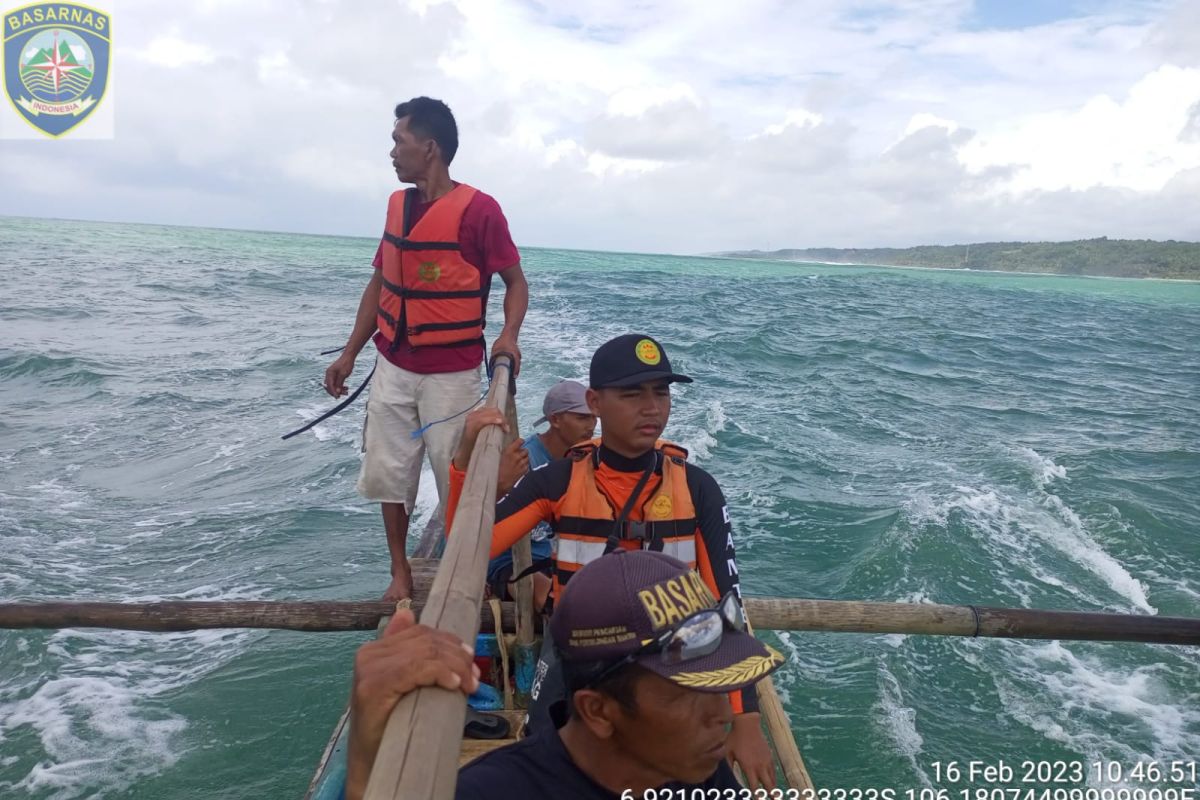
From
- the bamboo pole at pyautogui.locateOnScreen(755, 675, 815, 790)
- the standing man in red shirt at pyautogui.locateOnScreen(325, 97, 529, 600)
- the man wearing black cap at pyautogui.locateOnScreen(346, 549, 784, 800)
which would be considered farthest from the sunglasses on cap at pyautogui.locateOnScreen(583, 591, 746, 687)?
the standing man in red shirt at pyautogui.locateOnScreen(325, 97, 529, 600)

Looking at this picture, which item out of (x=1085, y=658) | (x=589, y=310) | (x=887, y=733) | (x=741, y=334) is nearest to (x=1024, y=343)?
(x=741, y=334)

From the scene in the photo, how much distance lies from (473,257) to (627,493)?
143cm

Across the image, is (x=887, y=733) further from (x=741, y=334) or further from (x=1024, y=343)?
(x=1024, y=343)

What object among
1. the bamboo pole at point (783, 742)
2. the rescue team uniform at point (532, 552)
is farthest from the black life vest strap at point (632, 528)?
the rescue team uniform at point (532, 552)

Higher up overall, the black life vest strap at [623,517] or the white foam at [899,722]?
the black life vest strap at [623,517]

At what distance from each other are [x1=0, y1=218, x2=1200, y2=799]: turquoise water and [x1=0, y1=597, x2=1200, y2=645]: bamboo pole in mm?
975

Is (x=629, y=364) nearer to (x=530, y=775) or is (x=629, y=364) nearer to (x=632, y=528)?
(x=632, y=528)

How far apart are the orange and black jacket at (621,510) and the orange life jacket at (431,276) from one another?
1.07 m

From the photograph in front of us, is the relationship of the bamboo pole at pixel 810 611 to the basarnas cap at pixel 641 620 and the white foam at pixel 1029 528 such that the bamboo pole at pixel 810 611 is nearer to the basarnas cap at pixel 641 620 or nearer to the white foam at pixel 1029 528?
the basarnas cap at pixel 641 620

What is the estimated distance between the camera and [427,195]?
367 cm

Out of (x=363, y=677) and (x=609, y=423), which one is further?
(x=609, y=423)

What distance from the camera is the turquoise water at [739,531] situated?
488cm

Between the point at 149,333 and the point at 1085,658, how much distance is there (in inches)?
743

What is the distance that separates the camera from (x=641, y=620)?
1.52 meters
